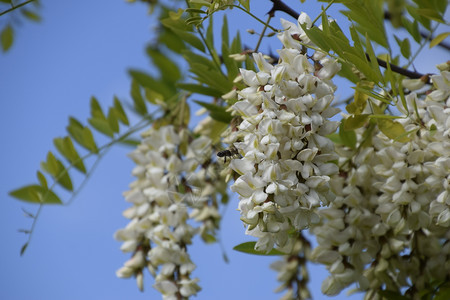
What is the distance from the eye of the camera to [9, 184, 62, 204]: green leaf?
104 cm

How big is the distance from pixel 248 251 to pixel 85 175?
408 millimetres

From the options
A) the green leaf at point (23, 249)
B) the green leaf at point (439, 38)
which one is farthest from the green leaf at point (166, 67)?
the green leaf at point (439, 38)

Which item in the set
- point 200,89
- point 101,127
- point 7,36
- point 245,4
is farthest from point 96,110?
point 245,4

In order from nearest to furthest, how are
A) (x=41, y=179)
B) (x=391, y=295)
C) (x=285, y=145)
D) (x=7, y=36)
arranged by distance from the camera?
(x=285, y=145) → (x=391, y=295) → (x=41, y=179) → (x=7, y=36)

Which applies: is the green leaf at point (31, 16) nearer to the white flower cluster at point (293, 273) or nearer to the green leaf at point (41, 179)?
the green leaf at point (41, 179)

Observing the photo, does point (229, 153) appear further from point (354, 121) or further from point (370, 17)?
point (370, 17)

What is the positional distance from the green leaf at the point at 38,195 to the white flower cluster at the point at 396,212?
48 centimetres

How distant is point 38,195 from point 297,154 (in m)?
0.58

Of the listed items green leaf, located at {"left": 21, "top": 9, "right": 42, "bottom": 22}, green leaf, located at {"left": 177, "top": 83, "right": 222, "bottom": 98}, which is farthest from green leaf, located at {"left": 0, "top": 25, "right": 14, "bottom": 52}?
green leaf, located at {"left": 177, "top": 83, "right": 222, "bottom": 98}

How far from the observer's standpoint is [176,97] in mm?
1188

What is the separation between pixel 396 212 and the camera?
33.6 inches

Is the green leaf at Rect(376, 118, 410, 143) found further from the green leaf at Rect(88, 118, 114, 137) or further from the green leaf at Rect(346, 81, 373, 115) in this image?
the green leaf at Rect(88, 118, 114, 137)

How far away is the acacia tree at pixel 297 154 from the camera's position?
67cm

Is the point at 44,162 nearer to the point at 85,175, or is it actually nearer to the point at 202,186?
the point at 85,175
